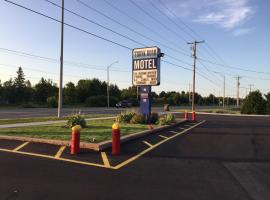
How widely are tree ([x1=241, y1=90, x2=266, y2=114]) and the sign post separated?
88.9 ft

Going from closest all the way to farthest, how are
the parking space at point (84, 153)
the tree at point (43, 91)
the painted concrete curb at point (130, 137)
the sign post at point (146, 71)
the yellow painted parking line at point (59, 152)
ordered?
1. the parking space at point (84, 153)
2. the yellow painted parking line at point (59, 152)
3. the painted concrete curb at point (130, 137)
4. the sign post at point (146, 71)
5. the tree at point (43, 91)

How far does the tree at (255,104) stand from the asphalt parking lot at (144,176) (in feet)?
115

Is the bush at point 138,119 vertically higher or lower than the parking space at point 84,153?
higher

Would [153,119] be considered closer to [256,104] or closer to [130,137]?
[130,137]

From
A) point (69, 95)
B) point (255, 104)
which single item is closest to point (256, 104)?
point (255, 104)

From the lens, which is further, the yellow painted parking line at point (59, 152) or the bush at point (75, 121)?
the bush at point (75, 121)

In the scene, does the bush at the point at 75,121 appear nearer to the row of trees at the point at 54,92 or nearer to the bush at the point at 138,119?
the bush at the point at 138,119

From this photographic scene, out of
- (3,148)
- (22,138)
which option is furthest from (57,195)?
(22,138)

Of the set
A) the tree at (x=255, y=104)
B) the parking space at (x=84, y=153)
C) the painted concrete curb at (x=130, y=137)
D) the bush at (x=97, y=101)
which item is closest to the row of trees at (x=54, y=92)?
the bush at (x=97, y=101)

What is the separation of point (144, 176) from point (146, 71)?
565 inches

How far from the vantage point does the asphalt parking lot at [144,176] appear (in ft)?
20.6

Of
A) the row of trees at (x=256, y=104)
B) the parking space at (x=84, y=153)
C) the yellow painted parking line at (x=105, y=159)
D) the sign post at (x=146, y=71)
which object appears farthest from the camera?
the row of trees at (x=256, y=104)

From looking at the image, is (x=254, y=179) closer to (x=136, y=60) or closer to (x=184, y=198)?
(x=184, y=198)

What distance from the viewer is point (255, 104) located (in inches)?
1763
